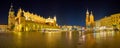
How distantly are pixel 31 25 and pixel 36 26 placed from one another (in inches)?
467

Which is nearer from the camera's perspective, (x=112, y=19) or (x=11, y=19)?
(x=112, y=19)

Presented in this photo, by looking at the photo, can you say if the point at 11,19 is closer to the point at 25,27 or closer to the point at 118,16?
the point at 25,27

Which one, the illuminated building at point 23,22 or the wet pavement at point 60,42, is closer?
the wet pavement at point 60,42

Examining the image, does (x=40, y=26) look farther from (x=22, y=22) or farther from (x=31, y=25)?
(x=22, y=22)

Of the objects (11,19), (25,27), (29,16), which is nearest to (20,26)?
(25,27)

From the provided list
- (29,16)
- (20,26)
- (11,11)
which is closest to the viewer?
(20,26)

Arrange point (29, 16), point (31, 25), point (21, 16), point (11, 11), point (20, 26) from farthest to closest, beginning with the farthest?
point (11, 11) → point (29, 16) → point (31, 25) → point (21, 16) → point (20, 26)

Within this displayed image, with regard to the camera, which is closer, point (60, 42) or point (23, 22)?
point (60, 42)

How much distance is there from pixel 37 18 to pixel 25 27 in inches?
2321

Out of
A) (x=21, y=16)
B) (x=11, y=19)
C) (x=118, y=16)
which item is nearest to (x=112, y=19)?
(x=118, y=16)

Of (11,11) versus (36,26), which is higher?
(11,11)

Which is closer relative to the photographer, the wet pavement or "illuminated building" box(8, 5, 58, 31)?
the wet pavement

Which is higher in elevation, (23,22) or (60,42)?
(23,22)

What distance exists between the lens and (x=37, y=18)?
191750mm
